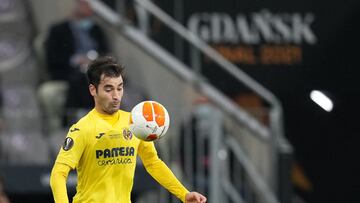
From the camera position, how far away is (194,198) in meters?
7.51

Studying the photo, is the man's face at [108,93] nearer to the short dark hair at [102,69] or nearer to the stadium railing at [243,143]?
the short dark hair at [102,69]

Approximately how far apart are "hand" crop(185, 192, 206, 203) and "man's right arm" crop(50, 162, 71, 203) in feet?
2.94

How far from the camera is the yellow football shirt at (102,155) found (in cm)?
743

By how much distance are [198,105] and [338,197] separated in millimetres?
2985

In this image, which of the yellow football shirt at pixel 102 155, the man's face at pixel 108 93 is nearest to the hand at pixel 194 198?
the yellow football shirt at pixel 102 155

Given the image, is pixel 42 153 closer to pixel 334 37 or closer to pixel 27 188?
pixel 27 188

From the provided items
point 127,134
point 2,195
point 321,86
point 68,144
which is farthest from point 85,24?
point 68,144

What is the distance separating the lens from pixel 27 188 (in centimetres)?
1287

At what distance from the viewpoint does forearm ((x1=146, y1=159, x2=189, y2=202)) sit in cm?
778

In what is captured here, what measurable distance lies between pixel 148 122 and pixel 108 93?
1.21ft

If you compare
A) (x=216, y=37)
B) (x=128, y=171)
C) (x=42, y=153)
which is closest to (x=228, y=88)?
(x=216, y=37)

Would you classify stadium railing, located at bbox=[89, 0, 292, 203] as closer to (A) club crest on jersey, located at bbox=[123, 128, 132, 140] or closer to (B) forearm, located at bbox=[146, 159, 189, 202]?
(B) forearm, located at bbox=[146, 159, 189, 202]

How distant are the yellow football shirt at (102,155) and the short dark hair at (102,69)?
27cm

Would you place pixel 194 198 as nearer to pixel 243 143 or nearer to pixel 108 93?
pixel 108 93
